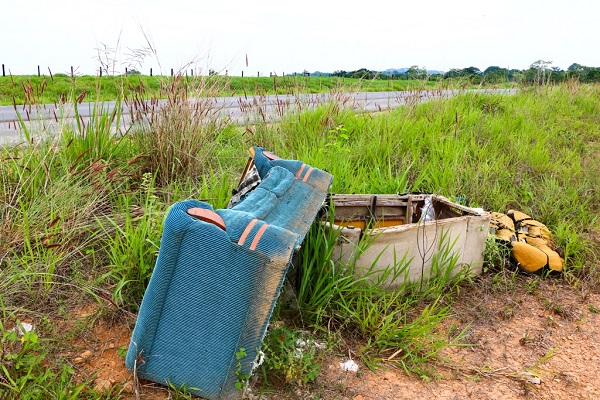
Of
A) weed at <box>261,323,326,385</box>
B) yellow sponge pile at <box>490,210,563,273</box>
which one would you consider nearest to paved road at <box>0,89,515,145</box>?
weed at <box>261,323,326,385</box>

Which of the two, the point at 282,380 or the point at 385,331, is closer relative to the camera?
the point at 282,380

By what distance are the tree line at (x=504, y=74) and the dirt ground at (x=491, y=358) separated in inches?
141

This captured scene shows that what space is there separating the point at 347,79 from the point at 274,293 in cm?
489

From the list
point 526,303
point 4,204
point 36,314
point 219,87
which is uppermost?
point 219,87

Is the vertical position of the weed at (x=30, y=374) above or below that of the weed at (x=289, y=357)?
above

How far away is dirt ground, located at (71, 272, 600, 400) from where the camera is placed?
2066 millimetres

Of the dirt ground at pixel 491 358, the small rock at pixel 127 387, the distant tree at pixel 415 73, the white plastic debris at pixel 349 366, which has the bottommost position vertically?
the dirt ground at pixel 491 358

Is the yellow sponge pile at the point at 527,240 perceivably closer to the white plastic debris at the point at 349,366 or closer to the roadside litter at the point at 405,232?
the roadside litter at the point at 405,232

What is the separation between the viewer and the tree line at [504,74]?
710 cm

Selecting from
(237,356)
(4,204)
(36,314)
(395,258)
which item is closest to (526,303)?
(395,258)

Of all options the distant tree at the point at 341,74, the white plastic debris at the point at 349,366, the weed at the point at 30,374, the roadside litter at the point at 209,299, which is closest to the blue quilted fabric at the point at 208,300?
the roadside litter at the point at 209,299

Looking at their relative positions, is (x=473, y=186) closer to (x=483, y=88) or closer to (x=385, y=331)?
(x=385, y=331)

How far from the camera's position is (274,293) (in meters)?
1.85

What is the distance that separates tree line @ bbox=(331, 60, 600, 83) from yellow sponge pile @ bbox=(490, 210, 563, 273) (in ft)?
9.25
